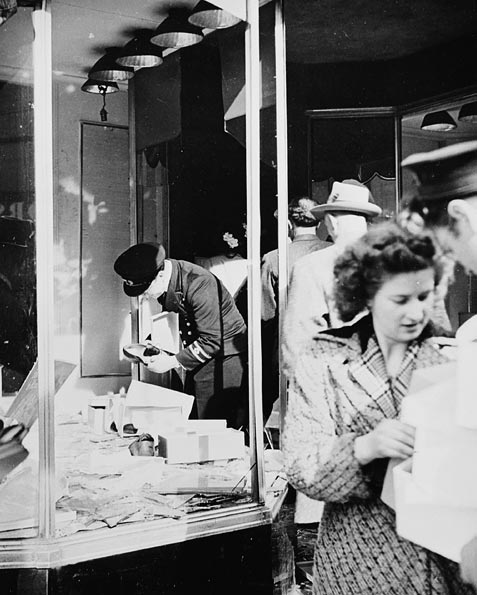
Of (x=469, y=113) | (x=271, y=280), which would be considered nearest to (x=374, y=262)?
(x=469, y=113)

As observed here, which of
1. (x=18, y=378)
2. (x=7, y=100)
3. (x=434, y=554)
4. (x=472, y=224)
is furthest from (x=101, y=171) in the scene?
(x=434, y=554)

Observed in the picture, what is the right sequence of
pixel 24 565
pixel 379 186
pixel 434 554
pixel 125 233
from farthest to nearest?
pixel 125 233 < pixel 24 565 < pixel 379 186 < pixel 434 554

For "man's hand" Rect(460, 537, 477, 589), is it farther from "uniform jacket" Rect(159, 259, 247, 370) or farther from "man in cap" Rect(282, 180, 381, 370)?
"uniform jacket" Rect(159, 259, 247, 370)

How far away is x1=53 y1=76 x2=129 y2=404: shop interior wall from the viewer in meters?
2.52

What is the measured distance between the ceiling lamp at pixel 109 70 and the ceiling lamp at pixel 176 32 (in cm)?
13

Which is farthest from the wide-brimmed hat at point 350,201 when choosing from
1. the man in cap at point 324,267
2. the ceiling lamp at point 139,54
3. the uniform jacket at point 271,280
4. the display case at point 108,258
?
the ceiling lamp at point 139,54

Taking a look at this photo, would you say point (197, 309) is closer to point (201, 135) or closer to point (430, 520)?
point (201, 135)

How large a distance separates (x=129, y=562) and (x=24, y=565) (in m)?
0.32

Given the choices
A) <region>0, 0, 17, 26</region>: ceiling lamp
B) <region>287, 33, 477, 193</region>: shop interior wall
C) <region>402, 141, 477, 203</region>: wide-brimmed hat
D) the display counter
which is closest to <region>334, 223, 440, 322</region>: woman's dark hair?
<region>402, 141, 477, 203</region>: wide-brimmed hat

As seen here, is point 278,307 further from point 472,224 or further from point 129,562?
point 129,562

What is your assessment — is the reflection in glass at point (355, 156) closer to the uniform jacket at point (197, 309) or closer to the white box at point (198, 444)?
the uniform jacket at point (197, 309)

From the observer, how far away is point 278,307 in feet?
8.23

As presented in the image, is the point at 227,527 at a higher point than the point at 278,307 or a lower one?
lower

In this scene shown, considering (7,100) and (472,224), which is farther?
(7,100)
